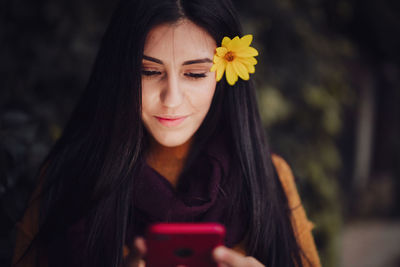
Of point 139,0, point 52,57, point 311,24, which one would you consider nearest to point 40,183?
point 139,0

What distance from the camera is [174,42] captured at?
1.00 meters

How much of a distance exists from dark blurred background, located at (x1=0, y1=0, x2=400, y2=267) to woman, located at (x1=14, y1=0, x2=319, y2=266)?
0.32 m

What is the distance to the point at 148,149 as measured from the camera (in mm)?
1272

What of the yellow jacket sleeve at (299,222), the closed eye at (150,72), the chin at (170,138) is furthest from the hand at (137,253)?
the yellow jacket sleeve at (299,222)

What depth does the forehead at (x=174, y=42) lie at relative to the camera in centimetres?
100

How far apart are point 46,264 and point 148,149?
579mm

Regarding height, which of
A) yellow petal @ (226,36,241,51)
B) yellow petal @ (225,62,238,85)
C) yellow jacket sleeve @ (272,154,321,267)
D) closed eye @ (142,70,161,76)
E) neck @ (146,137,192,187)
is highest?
yellow petal @ (226,36,241,51)

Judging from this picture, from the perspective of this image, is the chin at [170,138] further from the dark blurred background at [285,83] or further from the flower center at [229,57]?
the dark blurred background at [285,83]

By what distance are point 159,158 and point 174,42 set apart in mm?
462

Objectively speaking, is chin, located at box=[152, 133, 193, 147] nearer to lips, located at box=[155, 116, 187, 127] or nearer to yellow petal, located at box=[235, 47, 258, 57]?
lips, located at box=[155, 116, 187, 127]

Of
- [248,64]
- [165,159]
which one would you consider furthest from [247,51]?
[165,159]

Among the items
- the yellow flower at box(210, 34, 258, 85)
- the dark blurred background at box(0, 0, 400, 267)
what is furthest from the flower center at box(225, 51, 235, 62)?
the dark blurred background at box(0, 0, 400, 267)

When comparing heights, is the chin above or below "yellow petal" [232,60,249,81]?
below

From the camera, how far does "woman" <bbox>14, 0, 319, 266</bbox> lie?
40.5 inches
